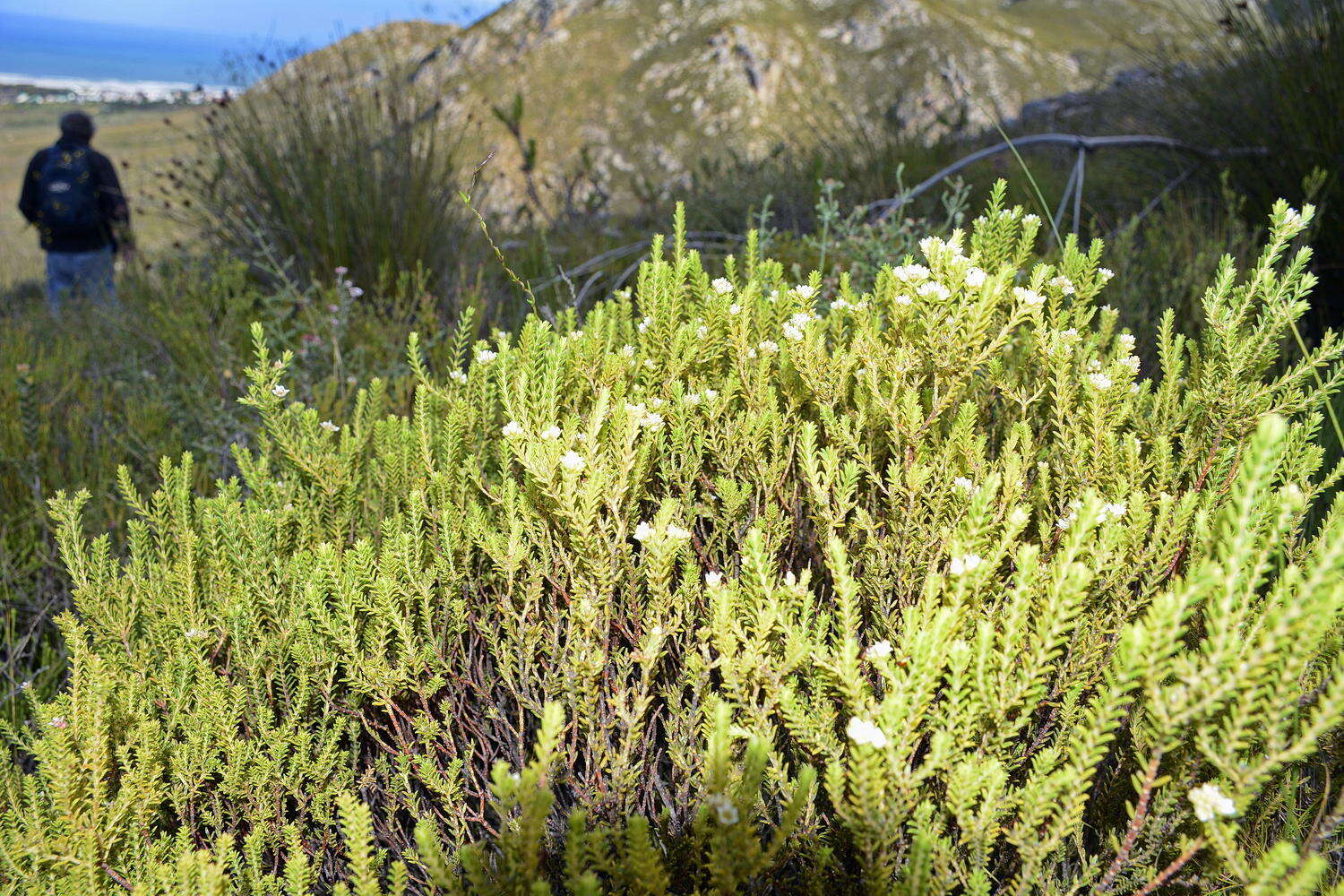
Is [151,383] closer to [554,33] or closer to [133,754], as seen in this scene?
[133,754]

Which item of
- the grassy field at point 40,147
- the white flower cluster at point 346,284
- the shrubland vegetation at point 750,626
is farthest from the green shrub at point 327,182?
the shrubland vegetation at point 750,626

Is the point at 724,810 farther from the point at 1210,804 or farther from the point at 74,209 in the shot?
the point at 74,209

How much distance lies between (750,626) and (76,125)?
10.7 metres

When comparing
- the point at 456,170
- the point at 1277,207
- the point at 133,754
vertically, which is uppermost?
the point at 456,170

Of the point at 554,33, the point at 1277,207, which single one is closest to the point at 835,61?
the point at 554,33

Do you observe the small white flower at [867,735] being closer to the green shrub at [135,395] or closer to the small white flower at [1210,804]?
the small white flower at [1210,804]

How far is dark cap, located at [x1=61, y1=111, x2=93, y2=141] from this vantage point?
8805 millimetres

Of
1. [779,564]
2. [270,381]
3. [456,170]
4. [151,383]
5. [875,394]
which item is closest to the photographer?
[875,394]

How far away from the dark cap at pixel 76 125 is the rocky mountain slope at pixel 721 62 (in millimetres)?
31584

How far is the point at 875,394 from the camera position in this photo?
1652mm

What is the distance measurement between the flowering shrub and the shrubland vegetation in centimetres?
1

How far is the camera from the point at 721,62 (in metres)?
44.0

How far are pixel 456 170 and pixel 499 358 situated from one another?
467 cm

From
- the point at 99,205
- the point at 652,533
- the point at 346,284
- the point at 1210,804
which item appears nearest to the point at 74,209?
the point at 99,205
